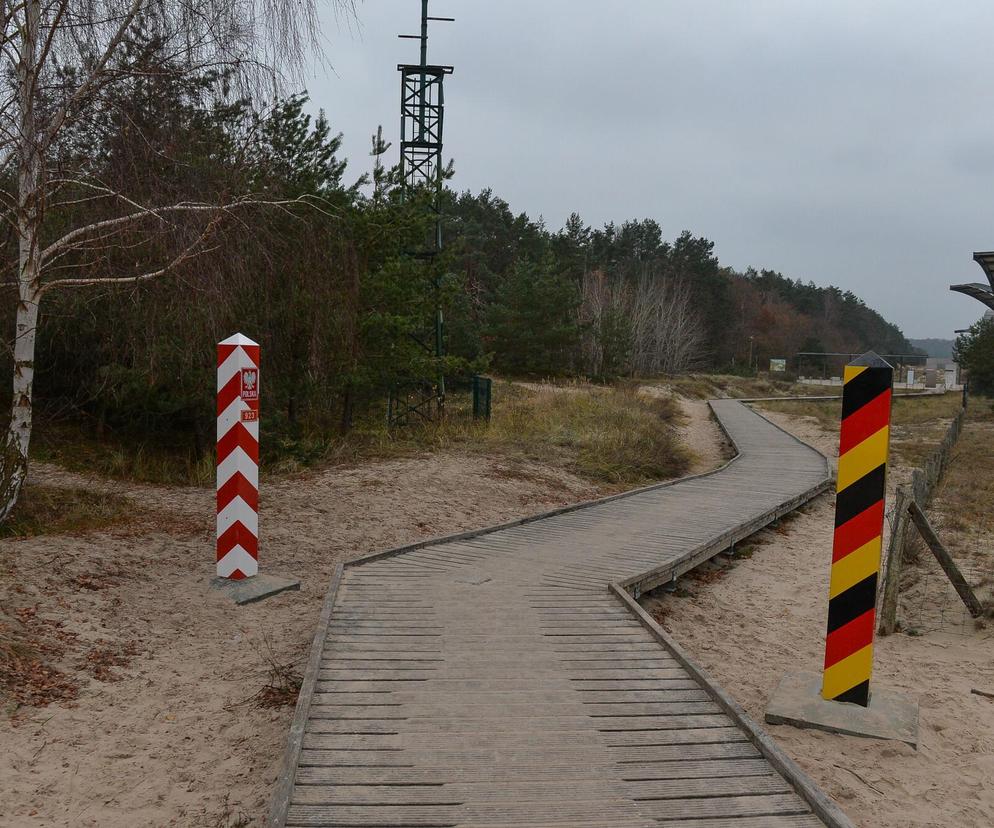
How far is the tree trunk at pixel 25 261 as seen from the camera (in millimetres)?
5934

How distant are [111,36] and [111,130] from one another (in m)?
0.85

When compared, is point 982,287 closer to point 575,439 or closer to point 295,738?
point 575,439

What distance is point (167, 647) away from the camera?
5.24 m

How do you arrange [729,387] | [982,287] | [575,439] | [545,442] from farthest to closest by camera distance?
[729,387], [982,287], [575,439], [545,442]

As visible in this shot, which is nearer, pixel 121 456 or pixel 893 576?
pixel 893 576

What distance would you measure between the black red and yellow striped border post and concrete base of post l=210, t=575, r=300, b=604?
4.17 meters

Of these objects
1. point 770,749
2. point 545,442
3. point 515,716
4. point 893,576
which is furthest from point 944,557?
point 545,442

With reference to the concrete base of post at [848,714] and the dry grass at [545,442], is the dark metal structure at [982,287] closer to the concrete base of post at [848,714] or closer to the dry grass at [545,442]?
the dry grass at [545,442]

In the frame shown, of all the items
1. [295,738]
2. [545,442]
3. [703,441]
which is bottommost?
[703,441]

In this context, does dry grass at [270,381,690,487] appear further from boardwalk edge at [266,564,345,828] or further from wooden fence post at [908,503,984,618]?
boardwalk edge at [266,564,345,828]

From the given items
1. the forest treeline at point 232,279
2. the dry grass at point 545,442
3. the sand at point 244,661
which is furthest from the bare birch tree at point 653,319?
the sand at point 244,661

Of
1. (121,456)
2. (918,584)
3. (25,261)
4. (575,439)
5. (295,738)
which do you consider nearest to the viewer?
(295,738)

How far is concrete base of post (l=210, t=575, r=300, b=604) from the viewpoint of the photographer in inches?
247

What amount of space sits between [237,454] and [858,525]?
454cm
